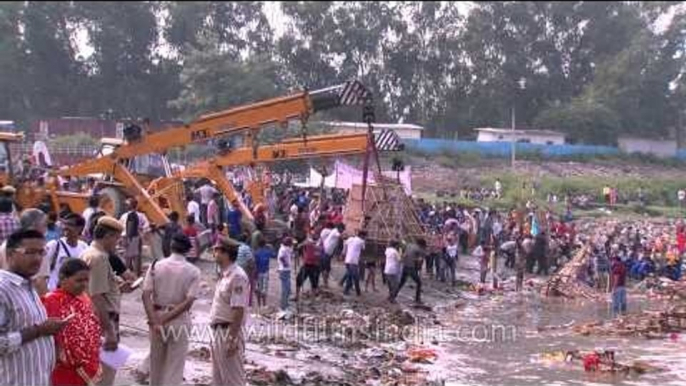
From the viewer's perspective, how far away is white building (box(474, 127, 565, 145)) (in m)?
59.1

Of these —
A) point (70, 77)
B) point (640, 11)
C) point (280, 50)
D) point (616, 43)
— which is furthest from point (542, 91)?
point (70, 77)

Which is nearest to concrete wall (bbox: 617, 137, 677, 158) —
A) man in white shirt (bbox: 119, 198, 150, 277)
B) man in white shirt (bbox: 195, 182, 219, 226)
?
man in white shirt (bbox: 195, 182, 219, 226)

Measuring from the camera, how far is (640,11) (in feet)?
160

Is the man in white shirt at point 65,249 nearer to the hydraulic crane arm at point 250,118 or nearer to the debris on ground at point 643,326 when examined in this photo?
the hydraulic crane arm at point 250,118

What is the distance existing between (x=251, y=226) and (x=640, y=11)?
35.3 metres

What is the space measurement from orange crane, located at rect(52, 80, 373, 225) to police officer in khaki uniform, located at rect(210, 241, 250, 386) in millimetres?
9145

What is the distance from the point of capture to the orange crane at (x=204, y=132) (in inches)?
701

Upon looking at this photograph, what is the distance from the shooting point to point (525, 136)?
59.8m

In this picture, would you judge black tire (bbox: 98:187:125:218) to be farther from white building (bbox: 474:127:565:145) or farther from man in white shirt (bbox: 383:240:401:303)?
white building (bbox: 474:127:565:145)

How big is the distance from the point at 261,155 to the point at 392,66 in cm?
4031

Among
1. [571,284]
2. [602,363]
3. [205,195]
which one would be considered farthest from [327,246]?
[571,284]

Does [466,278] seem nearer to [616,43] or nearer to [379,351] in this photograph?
[379,351]

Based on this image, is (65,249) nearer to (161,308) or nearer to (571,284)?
(161,308)

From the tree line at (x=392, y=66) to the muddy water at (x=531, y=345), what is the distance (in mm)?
24587
